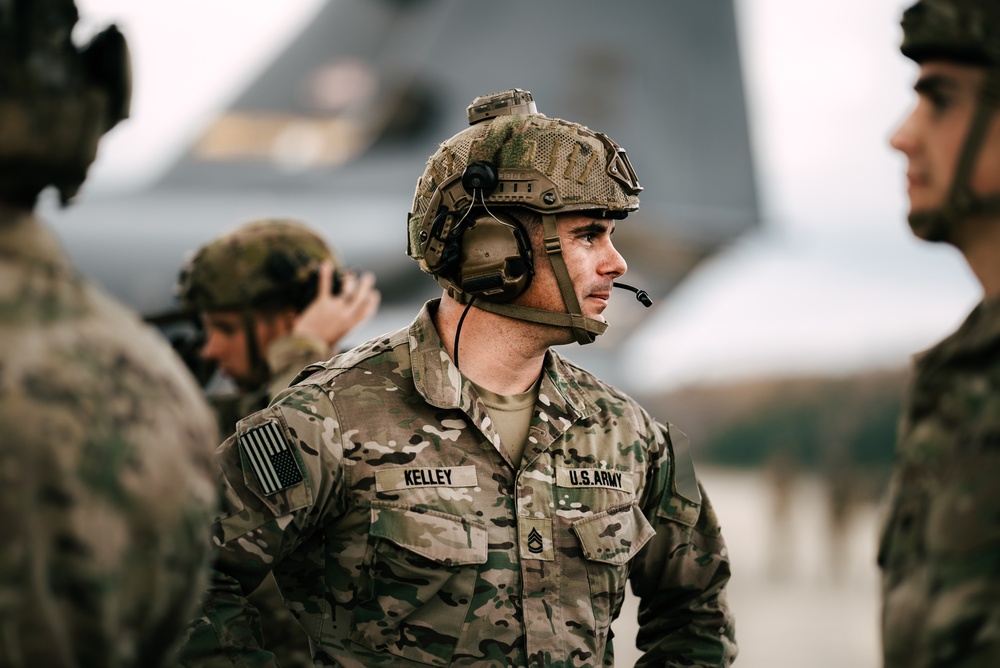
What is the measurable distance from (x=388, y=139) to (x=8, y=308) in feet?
45.0

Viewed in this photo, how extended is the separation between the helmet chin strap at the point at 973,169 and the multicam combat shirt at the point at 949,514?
15 centimetres

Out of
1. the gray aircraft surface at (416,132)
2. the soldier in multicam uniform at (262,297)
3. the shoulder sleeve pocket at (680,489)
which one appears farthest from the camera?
the gray aircraft surface at (416,132)

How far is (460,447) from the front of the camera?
2.68 meters

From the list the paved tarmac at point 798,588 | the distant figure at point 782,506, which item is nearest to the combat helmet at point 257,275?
the paved tarmac at point 798,588

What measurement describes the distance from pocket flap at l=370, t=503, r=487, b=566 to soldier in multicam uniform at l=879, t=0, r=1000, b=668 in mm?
1029

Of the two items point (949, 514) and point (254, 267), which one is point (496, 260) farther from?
point (949, 514)

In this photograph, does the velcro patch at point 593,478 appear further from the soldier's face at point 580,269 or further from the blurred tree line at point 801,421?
the blurred tree line at point 801,421

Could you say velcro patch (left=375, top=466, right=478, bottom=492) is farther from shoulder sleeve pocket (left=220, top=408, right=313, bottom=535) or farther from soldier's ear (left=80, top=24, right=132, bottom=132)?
soldier's ear (left=80, top=24, right=132, bottom=132)

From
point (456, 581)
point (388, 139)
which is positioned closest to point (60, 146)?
point (456, 581)

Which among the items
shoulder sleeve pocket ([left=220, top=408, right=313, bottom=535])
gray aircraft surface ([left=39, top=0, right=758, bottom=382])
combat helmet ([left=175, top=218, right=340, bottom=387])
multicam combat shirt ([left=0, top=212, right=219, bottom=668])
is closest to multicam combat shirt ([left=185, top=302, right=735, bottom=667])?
shoulder sleeve pocket ([left=220, top=408, right=313, bottom=535])

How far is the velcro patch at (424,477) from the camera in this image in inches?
102

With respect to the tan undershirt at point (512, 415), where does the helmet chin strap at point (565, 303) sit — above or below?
above

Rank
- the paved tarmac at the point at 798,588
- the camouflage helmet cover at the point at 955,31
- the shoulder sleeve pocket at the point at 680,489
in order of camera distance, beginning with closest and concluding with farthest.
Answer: the camouflage helmet cover at the point at 955,31 < the shoulder sleeve pocket at the point at 680,489 < the paved tarmac at the point at 798,588

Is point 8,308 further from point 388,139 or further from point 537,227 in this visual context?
point 388,139
